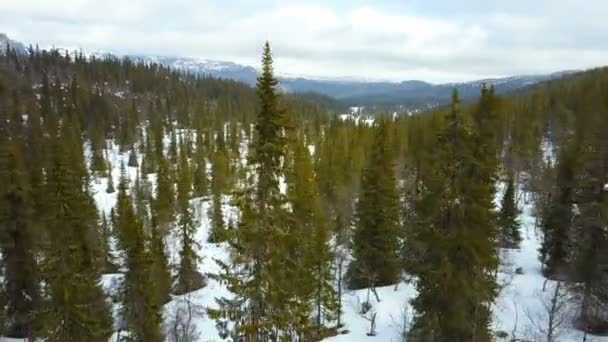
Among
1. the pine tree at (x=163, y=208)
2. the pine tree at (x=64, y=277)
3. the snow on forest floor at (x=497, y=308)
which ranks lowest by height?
→ the snow on forest floor at (x=497, y=308)

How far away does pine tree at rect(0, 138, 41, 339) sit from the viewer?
83.0ft

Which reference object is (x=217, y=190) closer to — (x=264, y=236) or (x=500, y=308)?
(x=500, y=308)

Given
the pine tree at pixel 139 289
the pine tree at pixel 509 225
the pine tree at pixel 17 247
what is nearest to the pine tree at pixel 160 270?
the pine tree at pixel 17 247

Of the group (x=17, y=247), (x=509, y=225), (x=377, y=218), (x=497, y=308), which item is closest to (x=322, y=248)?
(x=377, y=218)

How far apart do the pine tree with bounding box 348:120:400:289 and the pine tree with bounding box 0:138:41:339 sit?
22.2 metres

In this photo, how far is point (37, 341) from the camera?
94.9 feet

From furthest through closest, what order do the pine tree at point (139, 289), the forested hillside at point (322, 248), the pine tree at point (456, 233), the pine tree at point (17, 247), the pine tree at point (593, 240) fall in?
the pine tree at point (17, 247) → the pine tree at point (593, 240) → the pine tree at point (139, 289) → the pine tree at point (456, 233) → the forested hillside at point (322, 248)

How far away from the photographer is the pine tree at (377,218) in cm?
3309

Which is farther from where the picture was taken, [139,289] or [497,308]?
[497,308]

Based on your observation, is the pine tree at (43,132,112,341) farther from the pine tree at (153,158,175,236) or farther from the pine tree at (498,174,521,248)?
the pine tree at (498,174,521,248)

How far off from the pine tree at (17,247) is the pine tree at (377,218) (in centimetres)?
2224

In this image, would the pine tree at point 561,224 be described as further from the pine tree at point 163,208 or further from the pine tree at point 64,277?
the pine tree at point 163,208

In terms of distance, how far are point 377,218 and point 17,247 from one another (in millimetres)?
24252

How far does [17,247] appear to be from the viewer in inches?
1038
